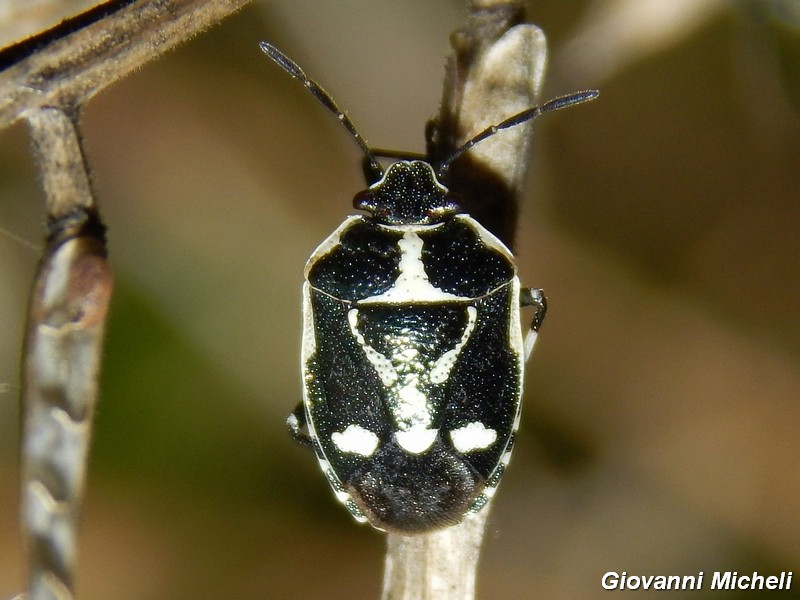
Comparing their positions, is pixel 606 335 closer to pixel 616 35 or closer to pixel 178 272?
pixel 616 35

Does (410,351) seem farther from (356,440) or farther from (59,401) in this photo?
(59,401)

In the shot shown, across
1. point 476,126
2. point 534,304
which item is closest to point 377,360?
point 534,304

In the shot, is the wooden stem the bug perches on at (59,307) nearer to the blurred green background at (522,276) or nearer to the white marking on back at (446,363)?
the white marking on back at (446,363)

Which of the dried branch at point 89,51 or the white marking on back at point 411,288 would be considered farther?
the white marking on back at point 411,288

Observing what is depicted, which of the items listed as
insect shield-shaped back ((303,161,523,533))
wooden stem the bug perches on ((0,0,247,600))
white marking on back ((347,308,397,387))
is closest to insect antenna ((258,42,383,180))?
insect shield-shaped back ((303,161,523,533))

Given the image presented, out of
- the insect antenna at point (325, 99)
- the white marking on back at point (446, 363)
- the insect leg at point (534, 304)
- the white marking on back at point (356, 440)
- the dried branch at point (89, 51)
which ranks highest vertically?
the insect antenna at point (325, 99)

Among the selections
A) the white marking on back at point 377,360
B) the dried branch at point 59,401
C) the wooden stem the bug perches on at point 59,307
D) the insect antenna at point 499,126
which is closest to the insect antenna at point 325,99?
the insect antenna at point 499,126

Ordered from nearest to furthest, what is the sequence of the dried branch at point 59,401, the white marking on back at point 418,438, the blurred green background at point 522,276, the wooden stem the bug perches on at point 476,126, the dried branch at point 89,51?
the dried branch at point 59,401, the dried branch at point 89,51, the wooden stem the bug perches on at point 476,126, the white marking on back at point 418,438, the blurred green background at point 522,276

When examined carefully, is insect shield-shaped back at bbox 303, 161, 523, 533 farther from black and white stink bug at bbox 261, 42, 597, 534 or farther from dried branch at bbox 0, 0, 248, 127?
dried branch at bbox 0, 0, 248, 127
